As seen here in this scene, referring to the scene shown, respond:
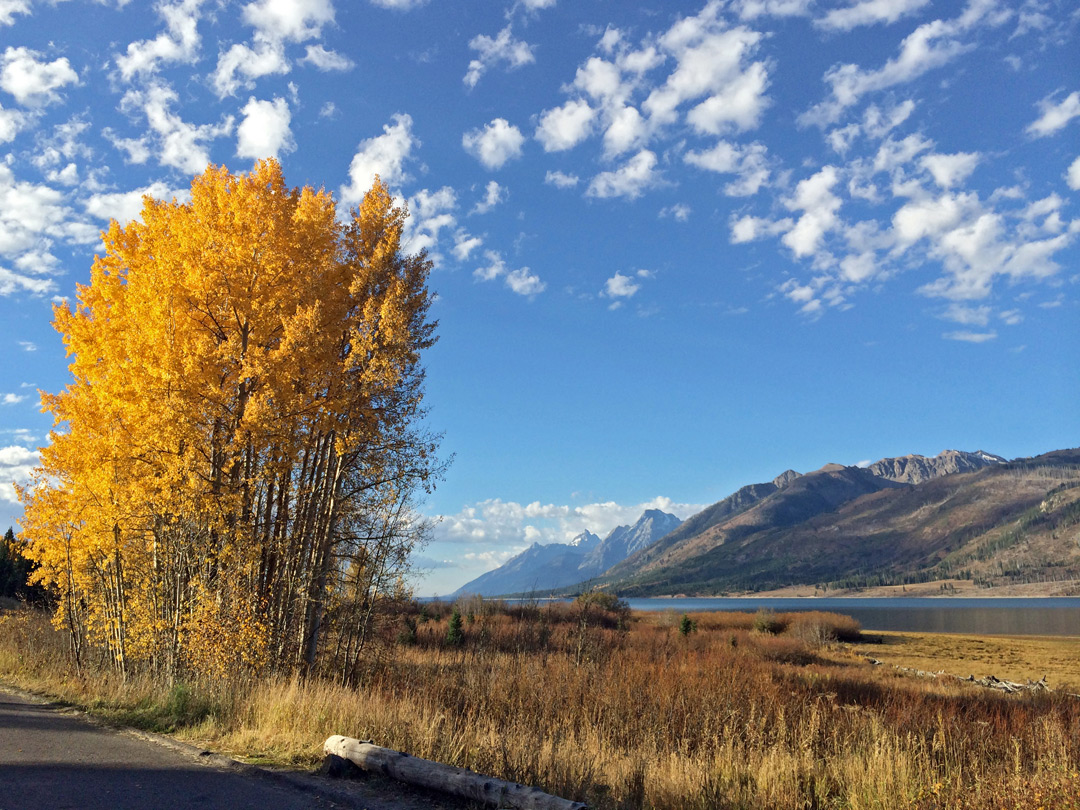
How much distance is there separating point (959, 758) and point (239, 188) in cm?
1855

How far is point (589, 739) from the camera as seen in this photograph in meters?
10.1

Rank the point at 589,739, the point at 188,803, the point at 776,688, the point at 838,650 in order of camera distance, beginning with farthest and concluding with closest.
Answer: the point at 838,650
the point at 776,688
the point at 589,739
the point at 188,803

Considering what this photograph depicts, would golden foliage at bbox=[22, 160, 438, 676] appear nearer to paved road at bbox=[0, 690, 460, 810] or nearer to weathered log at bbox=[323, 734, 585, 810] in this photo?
paved road at bbox=[0, 690, 460, 810]

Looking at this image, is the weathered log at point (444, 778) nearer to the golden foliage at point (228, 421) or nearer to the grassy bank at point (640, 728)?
the grassy bank at point (640, 728)

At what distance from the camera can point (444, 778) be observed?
670cm

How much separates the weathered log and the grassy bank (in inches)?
41.0

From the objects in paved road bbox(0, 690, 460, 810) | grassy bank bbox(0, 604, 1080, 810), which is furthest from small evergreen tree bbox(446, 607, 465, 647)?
paved road bbox(0, 690, 460, 810)

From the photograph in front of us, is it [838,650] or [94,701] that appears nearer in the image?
[94,701]

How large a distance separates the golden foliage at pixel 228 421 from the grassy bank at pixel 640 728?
178 centimetres

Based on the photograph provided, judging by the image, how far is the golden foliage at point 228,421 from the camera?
13516 mm

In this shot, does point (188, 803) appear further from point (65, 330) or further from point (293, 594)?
point (65, 330)

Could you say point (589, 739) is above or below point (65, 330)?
below

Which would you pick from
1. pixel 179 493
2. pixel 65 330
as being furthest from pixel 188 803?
pixel 65 330

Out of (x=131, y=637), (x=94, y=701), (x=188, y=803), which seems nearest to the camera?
(x=188, y=803)
